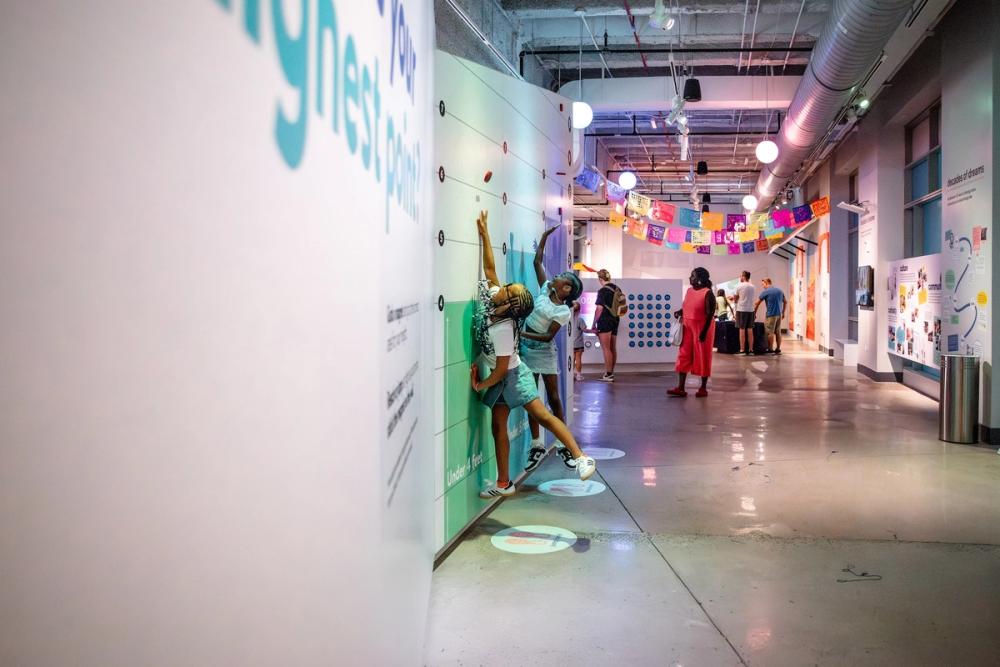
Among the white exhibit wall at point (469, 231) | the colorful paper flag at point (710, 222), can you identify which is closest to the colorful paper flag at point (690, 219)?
the colorful paper flag at point (710, 222)

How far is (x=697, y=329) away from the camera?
9414mm

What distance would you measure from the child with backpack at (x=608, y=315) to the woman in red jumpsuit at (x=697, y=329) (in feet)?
5.58

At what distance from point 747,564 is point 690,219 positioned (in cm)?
1119

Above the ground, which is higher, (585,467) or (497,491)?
(585,467)

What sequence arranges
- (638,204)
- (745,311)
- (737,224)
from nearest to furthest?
(638,204)
(737,224)
(745,311)

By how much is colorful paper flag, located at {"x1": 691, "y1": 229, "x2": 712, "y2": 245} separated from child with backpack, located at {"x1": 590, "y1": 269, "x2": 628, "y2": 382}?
4048 millimetres

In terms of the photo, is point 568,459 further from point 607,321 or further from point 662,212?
point 662,212

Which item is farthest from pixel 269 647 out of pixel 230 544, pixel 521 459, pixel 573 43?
pixel 573 43

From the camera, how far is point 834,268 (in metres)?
15.7

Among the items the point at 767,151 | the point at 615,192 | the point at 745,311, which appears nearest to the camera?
the point at 767,151

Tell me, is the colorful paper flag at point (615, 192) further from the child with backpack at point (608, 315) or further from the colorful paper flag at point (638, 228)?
the child with backpack at point (608, 315)

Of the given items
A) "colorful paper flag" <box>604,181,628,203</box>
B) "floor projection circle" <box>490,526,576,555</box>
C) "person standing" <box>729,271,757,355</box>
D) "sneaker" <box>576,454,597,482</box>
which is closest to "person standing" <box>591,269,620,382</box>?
"colorful paper flag" <box>604,181,628,203</box>

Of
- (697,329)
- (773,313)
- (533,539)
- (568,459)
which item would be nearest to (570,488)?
(568,459)

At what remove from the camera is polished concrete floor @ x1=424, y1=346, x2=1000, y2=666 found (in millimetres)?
2877
